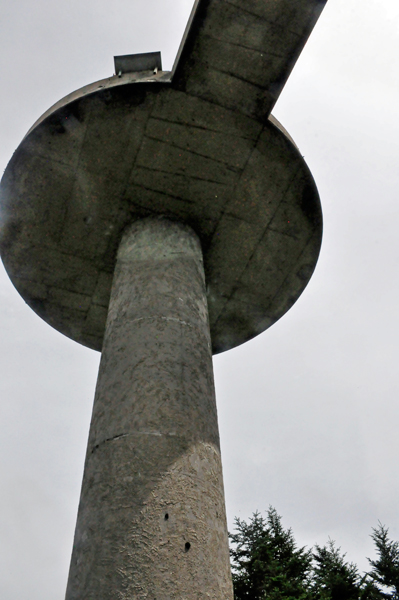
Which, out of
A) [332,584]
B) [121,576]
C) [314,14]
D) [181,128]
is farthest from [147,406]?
[332,584]

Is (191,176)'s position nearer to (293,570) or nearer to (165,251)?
(165,251)

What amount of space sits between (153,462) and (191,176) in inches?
149

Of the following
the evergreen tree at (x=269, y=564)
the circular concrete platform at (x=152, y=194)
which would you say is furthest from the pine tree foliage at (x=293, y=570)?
the circular concrete platform at (x=152, y=194)

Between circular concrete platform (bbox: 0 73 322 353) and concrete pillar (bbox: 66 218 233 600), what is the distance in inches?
67.8

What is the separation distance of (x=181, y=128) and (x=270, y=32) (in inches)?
52.8

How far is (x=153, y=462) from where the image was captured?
3.39 metres

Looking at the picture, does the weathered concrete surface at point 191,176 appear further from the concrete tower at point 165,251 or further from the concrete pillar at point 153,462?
the concrete pillar at point 153,462

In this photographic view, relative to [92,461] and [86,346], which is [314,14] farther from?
[86,346]

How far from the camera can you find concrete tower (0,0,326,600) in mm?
3211

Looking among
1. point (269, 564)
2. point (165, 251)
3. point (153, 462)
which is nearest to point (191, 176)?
point (165, 251)

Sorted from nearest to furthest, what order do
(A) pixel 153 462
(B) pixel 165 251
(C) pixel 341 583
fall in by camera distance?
(A) pixel 153 462 < (B) pixel 165 251 < (C) pixel 341 583

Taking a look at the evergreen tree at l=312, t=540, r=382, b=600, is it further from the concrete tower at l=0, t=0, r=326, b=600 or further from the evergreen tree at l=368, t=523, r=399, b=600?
the concrete tower at l=0, t=0, r=326, b=600

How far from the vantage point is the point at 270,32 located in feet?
17.7

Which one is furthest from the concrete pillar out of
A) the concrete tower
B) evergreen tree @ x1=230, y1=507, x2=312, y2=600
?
evergreen tree @ x1=230, y1=507, x2=312, y2=600
